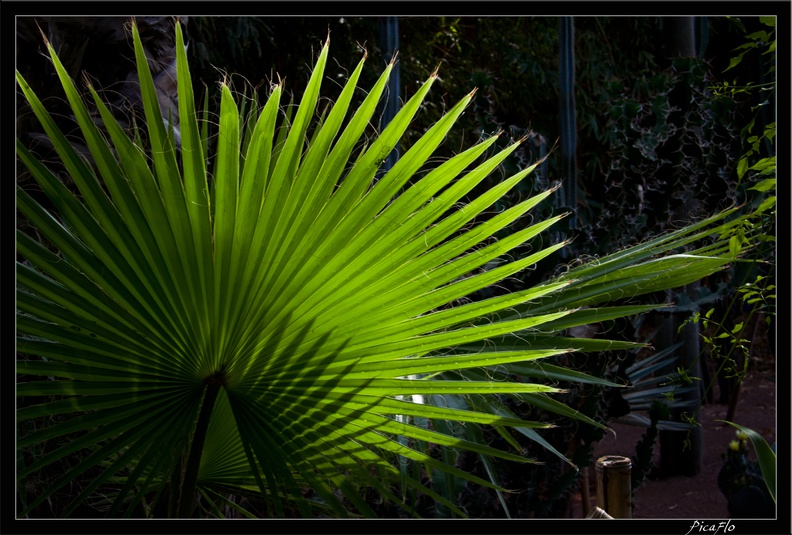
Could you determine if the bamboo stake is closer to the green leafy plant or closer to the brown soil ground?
the green leafy plant

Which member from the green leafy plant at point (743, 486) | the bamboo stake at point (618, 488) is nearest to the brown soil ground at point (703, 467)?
the green leafy plant at point (743, 486)

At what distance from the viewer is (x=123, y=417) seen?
27.9 inches

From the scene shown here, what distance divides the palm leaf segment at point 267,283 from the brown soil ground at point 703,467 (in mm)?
1632

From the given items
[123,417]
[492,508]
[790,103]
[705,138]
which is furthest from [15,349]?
[705,138]

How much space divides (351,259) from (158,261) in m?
0.18

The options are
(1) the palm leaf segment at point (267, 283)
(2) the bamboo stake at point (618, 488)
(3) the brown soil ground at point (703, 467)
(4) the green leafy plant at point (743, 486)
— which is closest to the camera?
(1) the palm leaf segment at point (267, 283)

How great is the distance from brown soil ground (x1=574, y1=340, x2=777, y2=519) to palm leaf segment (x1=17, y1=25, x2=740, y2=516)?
5.35 ft

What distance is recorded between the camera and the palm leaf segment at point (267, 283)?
672 mm

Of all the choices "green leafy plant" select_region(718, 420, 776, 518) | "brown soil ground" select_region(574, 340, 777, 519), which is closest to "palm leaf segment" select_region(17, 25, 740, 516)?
"green leafy plant" select_region(718, 420, 776, 518)

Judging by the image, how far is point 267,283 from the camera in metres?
0.69

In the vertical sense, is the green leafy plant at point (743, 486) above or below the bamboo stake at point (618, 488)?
below

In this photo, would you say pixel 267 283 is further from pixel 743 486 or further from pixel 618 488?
pixel 743 486

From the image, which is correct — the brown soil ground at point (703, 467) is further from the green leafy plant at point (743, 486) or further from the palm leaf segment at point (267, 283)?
the palm leaf segment at point (267, 283)

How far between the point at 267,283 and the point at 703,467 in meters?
3.55
